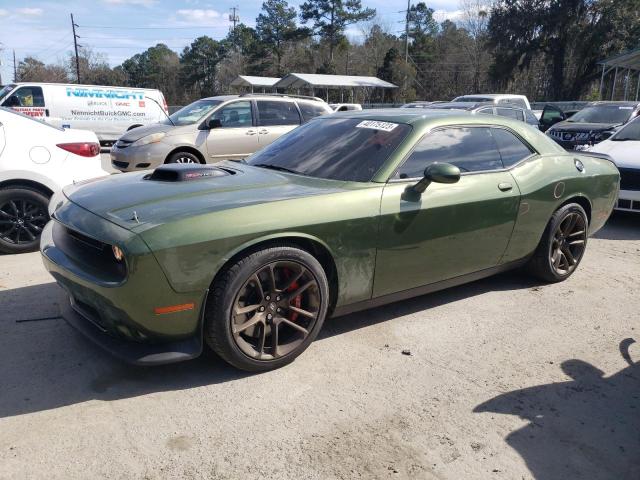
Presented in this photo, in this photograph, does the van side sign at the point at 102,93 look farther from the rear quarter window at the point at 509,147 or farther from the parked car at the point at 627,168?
the rear quarter window at the point at 509,147

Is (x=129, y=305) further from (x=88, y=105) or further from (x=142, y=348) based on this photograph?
(x=88, y=105)

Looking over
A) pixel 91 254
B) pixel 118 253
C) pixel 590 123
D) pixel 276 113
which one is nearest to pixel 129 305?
pixel 118 253

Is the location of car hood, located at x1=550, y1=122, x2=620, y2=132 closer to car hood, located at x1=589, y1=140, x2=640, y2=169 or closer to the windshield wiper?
car hood, located at x1=589, y1=140, x2=640, y2=169

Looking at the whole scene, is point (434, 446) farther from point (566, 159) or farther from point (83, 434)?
point (566, 159)

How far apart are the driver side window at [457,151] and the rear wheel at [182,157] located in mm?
6110

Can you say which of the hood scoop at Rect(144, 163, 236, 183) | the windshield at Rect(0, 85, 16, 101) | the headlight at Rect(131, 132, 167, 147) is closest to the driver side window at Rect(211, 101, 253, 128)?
the headlight at Rect(131, 132, 167, 147)

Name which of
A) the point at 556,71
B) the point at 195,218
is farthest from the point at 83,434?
the point at 556,71

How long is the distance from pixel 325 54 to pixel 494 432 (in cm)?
5877

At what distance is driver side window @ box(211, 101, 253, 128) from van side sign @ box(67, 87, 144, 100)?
876cm

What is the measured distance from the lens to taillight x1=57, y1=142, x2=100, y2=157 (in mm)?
5712

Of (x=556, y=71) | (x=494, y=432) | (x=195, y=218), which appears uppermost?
(x=556, y=71)

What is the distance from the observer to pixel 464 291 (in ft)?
15.7

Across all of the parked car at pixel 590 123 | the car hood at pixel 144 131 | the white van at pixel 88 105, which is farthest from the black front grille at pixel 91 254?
the white van at pixel 88 105

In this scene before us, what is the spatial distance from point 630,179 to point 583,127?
4958mm
